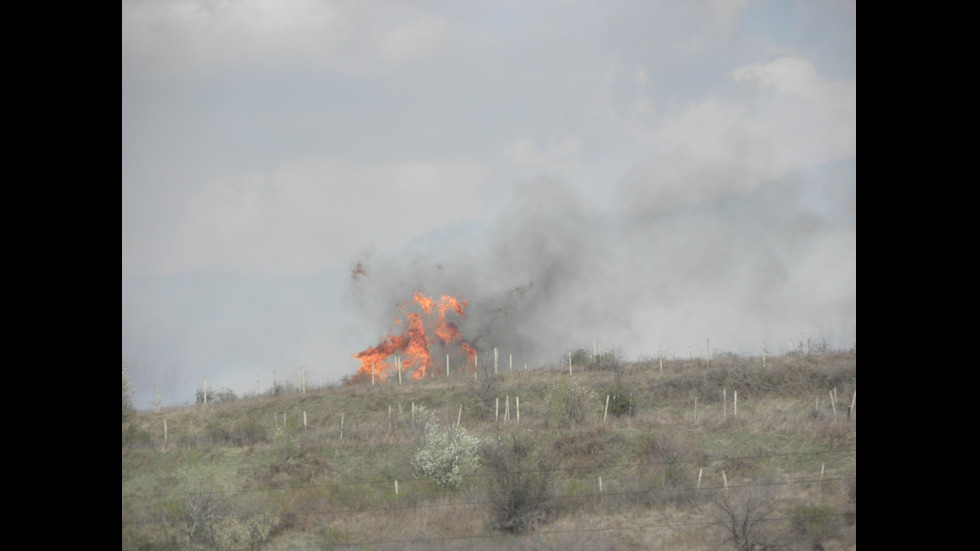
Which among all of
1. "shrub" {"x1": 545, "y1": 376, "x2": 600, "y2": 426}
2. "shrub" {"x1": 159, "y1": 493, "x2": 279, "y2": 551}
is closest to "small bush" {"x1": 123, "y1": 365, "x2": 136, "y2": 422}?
"shrub" {"x1": 159, "y1": 493, "x2": 279, "y2": 551}

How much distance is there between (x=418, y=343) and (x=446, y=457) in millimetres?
37462

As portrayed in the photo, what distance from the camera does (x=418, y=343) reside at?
6088 cm

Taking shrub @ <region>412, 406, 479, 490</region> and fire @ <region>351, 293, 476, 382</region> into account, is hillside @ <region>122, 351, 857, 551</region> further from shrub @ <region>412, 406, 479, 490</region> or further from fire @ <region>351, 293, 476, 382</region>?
fire @ <region>351, 293, 476, 382</region>

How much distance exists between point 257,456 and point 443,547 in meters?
10.3

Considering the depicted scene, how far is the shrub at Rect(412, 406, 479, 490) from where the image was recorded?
23.5 metres

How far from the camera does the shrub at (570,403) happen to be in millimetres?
29641

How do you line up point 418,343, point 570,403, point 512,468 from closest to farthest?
point 512,468, point 570,403, point 418,343

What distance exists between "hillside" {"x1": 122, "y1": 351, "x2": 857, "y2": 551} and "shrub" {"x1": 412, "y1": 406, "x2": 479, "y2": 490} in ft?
0.27

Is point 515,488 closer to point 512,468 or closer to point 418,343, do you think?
point 512,468

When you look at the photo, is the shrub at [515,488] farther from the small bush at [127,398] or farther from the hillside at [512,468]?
the small bush at [127,398]

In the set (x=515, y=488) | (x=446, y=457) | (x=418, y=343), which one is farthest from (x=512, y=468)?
(x=418, y=343)

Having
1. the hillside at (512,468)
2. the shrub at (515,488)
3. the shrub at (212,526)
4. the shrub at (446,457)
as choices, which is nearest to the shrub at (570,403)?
the hillside at (512,468)

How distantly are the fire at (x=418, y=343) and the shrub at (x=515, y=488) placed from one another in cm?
2670
